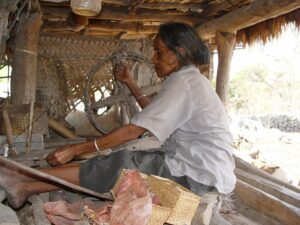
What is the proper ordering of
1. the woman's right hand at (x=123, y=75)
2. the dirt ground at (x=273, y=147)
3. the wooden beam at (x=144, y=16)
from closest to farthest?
the woman's right hand at (x=123, y=75)
the wooden beam at (x=144, y=16)
the dirt ground at (x=273, y=147)

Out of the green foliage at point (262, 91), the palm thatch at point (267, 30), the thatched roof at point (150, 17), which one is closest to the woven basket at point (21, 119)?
the thatched roof at point (150, 17)

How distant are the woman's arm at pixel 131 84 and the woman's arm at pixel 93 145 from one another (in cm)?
106

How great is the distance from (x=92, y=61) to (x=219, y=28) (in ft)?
7.17

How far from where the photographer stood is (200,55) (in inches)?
97.8

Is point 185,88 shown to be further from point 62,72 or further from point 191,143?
point 62,72

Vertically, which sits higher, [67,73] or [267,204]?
[67,73]

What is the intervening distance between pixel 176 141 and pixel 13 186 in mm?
1092

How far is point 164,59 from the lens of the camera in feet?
8.24

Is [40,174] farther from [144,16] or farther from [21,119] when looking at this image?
[144,16]

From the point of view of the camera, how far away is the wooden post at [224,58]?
529cm

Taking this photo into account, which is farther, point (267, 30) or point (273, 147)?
point (273, 147)

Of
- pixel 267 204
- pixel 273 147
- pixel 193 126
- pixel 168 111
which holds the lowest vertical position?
pixel 273 147

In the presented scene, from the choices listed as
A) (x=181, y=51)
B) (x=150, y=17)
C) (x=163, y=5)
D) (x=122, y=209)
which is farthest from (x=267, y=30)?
(x=122, y=209)

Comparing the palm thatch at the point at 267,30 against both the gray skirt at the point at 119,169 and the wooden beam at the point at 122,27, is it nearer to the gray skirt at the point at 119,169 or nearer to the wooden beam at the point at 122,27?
the wooden beam at the point at 122,27
